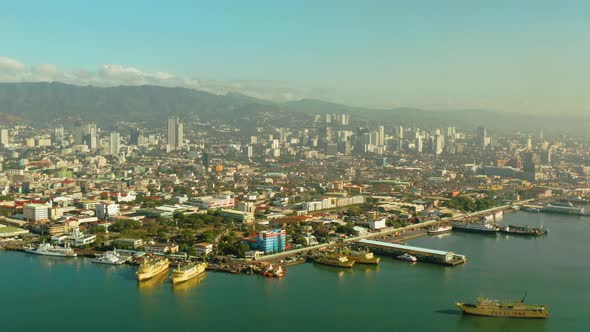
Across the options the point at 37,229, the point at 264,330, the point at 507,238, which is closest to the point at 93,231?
the point at 37,229

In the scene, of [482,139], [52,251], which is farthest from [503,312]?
[482,139]

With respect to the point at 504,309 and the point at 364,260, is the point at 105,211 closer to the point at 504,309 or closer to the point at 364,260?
the point at 364,260

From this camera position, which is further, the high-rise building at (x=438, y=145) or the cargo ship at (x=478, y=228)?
the high-rise building at (x=438, y=145)

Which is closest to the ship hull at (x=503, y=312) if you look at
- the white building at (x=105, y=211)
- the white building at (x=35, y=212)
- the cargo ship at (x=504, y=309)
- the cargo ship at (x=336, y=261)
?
the cargo ship at (x=504, y=309)

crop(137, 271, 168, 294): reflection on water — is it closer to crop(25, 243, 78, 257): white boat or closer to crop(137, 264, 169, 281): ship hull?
crop(137, 264, 169, 281): ship hull

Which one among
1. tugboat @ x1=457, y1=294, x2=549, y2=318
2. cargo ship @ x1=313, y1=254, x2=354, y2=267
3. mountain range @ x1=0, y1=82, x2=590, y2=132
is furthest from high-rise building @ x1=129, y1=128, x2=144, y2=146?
tugboat @ x1=457, y1=294, x2=549, y2=318

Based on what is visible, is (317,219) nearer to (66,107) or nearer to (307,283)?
(307,283)

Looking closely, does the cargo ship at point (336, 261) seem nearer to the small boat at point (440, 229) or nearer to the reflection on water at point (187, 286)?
the reflection on water at point (187, 286)
